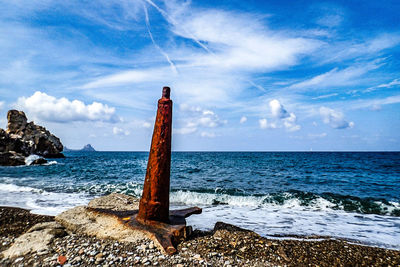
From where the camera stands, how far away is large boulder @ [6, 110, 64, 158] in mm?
44750

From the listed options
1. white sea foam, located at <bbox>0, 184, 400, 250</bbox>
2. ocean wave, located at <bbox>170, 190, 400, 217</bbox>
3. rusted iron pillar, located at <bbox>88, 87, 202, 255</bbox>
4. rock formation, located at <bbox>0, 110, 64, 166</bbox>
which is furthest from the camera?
rock formation, located at <bbox>0, 110, 64, 166</bbox>

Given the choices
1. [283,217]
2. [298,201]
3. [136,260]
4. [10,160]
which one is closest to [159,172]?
[136,260]

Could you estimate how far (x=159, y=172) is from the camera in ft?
13.9

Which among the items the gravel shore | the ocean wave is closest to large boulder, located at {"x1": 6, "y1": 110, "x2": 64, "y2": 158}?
the ocean wave

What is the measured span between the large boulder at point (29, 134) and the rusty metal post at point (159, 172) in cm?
4671

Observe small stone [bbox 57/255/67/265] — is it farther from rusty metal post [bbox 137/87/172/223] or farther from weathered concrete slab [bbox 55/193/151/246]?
rusty metal post [bbox 137/87/172/223]

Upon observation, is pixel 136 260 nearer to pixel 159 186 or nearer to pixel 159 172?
pixel 159 186

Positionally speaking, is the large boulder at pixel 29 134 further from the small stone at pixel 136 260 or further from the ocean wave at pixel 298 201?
the small stone at pixel 136 260

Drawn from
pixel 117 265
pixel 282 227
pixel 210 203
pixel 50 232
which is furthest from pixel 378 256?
pixel 210 203

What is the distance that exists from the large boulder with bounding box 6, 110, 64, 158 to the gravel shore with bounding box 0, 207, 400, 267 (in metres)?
46.5

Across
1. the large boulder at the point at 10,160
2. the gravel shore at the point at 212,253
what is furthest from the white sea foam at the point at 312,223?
the large boulder at the point at 10,160

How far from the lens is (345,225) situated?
6.90 metres

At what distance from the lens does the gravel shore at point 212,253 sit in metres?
3.28

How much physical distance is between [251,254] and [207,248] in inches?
28.7
